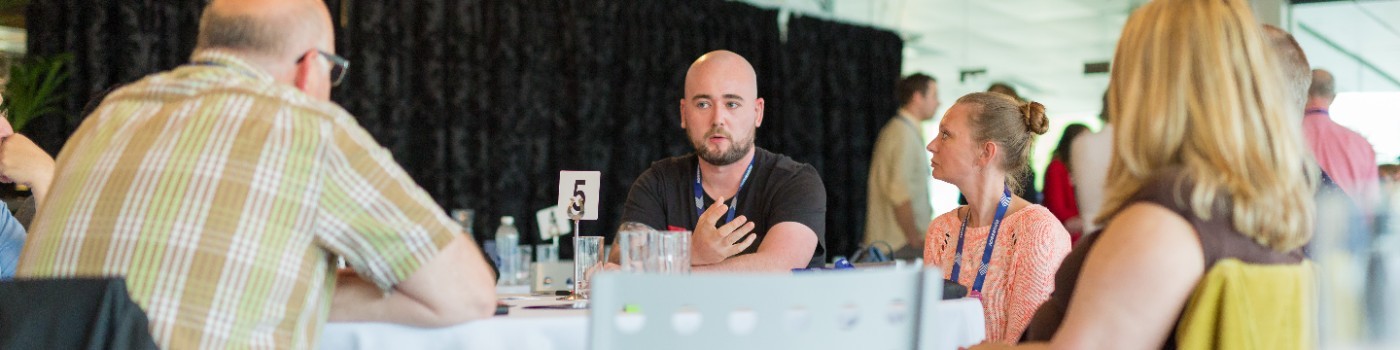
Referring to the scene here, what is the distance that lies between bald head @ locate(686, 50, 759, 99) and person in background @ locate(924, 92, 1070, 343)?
20.6 inches

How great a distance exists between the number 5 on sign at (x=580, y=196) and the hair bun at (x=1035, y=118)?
3.36ft

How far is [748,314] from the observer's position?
59.7 inches

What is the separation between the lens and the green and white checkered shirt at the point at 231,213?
160 centimetres

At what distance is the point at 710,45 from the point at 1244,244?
17.8 feet

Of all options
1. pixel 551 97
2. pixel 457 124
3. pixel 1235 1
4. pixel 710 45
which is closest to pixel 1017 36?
pixel 710 45

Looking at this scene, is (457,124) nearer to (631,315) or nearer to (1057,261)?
(1057,261)

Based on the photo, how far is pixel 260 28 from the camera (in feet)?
5.82

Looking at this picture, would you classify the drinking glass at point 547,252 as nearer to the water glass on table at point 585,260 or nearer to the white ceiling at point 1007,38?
the water glass on table at point 585,260

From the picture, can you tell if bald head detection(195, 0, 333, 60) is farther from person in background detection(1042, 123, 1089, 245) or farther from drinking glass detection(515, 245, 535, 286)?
person in background detection(1042, 123, 1089, 245)

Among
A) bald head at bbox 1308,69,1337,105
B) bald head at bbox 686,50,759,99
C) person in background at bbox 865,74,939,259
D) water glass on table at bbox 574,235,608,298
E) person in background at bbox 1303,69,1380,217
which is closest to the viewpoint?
water glass on table at bbox 574,235,608,298

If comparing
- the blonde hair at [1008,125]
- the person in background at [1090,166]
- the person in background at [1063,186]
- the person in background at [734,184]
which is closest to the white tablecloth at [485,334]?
the person in background at [734,184]

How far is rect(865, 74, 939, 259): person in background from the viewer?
20.7 ft

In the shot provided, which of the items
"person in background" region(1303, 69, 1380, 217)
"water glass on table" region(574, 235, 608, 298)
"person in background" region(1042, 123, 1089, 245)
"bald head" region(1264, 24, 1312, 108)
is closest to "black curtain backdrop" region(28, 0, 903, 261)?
"person in background" region(1042, 123, 1089, 245)

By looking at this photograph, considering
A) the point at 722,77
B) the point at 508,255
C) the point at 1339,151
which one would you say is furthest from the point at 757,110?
the point at 1339,151
